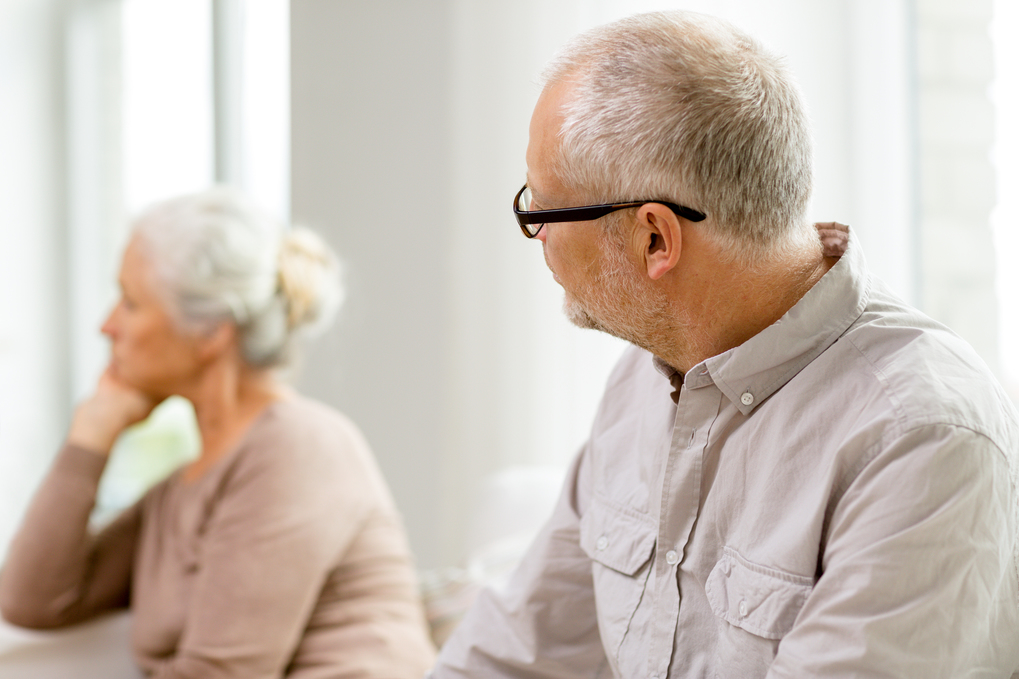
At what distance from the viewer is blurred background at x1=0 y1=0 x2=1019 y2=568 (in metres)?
1.57

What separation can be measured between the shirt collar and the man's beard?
0.26 ft

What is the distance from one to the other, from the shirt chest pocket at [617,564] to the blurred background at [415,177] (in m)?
0.78

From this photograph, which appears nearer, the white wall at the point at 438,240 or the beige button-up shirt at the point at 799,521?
the beige button-up shirt at the point at 799,521

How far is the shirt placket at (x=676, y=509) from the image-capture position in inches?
35.4

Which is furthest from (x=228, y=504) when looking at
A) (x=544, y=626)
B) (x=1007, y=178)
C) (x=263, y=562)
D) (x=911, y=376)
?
(x=1007, y=178)

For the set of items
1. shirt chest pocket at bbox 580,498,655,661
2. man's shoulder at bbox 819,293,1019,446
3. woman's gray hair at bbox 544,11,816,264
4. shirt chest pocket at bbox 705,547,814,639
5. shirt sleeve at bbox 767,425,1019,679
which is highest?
woman's gray hair at bbox 544,11,816,264

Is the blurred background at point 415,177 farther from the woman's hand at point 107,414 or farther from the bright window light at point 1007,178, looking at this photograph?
the woman's hand at point 107,414

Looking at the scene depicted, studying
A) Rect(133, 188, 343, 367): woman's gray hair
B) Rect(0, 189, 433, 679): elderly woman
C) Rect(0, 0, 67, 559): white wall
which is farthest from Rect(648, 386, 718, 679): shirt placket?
Rect(0, 0, 67, 559): white wall

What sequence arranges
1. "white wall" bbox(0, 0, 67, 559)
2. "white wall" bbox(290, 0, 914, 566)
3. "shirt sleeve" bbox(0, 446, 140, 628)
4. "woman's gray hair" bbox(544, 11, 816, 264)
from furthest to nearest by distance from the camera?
1. "white wall" bbox(0, 0, 67, 559)
2. "white wall" bbox(290, 0, 914, 566)
3. "shirt sleeve" bbox(0, 446, 140, 628)
4. "woman's gray hair" bbox(544, 11, 816, 264)

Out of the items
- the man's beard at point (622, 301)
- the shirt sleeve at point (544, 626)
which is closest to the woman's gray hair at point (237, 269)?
the shirt sleeve at point (544, 626)

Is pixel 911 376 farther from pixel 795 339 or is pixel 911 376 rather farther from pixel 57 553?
pixel 57 553

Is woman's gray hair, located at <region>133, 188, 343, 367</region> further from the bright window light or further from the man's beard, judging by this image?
the bright window light

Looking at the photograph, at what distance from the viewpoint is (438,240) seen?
2.23 meters

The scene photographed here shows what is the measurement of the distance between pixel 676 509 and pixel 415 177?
153 centimetres
